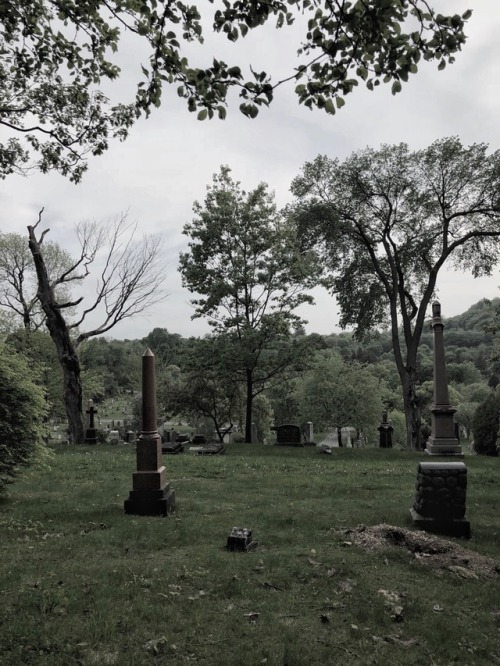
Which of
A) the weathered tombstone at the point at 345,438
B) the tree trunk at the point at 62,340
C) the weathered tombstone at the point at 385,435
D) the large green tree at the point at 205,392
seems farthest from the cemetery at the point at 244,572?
the weathered tombstone at the point at 345,438

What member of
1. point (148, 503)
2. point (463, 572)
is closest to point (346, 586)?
point (463, 572)

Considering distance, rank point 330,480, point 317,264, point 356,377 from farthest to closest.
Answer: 1. point 356,377
2. point 317,264
3. point 330,480

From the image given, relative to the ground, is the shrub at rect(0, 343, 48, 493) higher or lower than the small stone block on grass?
higher

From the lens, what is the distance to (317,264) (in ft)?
72.7

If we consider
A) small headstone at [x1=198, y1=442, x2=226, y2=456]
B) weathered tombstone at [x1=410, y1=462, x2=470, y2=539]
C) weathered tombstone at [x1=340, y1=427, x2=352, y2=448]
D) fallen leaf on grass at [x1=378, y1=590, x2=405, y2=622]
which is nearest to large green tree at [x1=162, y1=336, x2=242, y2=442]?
small headstone at [x1=198, y1=442, x2=226, y2=456]

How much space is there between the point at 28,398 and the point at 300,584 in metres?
5.64

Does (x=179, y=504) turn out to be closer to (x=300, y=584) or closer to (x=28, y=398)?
(x=28, y=398)

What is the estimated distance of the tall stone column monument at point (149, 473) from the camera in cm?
785

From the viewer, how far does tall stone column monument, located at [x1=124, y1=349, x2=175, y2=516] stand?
7852 mm

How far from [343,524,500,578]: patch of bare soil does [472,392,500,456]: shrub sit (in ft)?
49.5

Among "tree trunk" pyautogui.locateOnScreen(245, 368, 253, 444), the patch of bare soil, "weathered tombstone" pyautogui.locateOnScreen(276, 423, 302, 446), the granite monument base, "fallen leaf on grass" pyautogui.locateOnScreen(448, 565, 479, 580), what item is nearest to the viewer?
"fallen leaf on grass" pyautogui.locateOnScreen(448, 565, 479, 580)

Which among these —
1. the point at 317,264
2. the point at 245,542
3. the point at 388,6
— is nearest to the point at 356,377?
the point at 317,264

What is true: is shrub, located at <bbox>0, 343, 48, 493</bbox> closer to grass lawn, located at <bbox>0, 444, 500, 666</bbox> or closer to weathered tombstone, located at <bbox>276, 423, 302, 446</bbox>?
Answer: grass lawn, located at <bbox>0, 444, 500, 666</bbox>

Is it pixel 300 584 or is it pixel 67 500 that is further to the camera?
pixel 67 500
